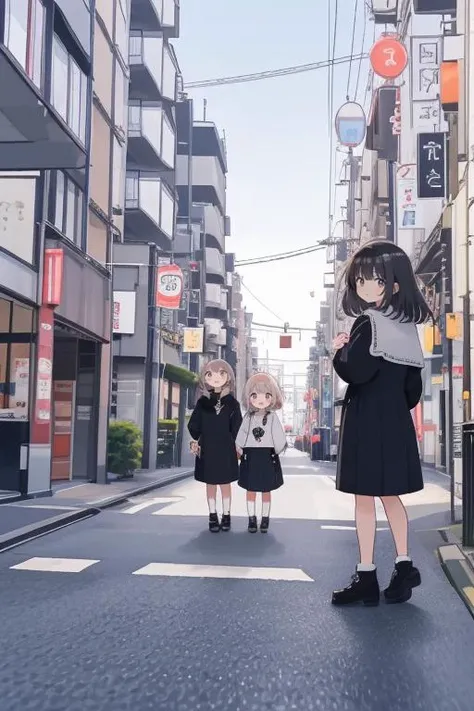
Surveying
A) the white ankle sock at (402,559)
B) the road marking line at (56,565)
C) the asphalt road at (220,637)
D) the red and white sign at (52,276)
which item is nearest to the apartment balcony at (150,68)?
the red and white sign at (52,276)

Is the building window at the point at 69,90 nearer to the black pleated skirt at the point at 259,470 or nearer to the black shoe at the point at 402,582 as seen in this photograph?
the black pleated skirt at the point at 259,470

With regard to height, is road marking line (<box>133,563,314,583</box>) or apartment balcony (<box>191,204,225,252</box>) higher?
apartment balcony (<box>191,204,225,252</box>)

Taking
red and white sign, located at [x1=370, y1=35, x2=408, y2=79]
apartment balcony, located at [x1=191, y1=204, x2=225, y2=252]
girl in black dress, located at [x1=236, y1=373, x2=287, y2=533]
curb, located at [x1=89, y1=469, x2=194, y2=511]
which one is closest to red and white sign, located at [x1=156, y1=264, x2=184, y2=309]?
curb, located at [x1=89, y1=469, x2=194, y2=511]

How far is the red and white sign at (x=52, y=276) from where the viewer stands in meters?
13.6

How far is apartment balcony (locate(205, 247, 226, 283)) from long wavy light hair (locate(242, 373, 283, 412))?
5324 cm

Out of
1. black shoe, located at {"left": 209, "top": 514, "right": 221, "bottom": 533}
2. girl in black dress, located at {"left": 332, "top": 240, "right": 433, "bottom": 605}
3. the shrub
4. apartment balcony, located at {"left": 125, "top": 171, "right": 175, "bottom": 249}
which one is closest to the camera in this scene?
girl in black dress, located at {"left": 332, "top": 240, "right": 433, "bottom": 605}

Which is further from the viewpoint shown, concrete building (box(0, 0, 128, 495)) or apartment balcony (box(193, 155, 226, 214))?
apartment balcony (box(193, 155, 226, 214))

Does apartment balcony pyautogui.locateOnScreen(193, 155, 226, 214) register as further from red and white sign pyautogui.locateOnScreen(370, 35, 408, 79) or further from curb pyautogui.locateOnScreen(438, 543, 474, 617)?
curb pyautogui.locateOnScreen(438, 543, 474, 617)

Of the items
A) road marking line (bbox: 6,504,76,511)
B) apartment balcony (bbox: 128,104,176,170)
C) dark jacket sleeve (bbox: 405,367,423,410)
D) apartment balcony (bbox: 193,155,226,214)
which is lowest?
road marking line (bbox: 6,504,76,511)

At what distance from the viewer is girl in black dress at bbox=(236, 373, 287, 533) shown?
28.6 ft

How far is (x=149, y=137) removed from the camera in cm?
3153

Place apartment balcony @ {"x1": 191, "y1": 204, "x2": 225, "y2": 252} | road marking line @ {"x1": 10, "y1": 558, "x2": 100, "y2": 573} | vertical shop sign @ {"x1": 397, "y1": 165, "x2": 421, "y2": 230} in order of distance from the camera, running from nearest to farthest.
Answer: road marking line @ {"x1": 10, "y1": 558, "x2": 100, "y2": 573} < vertical shop sign @ {"x1": 397, "y1": 165, "x2": 421, "y2": 230} < apartment balcony @ {"x1": 191, "y1": 204, "x2": 225, "y2": 252}

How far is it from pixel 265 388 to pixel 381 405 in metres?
4.02

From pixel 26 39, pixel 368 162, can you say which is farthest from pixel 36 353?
pixel 368 162
